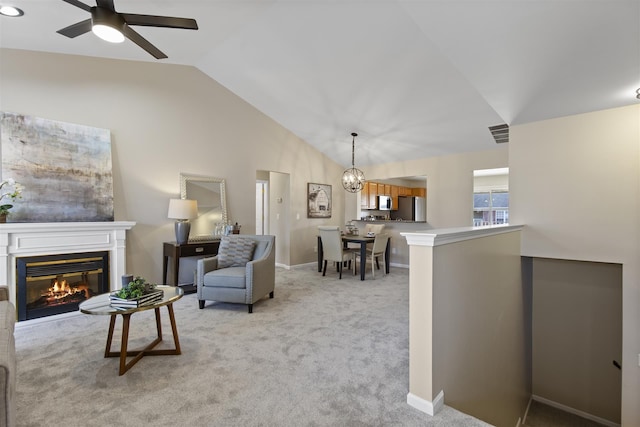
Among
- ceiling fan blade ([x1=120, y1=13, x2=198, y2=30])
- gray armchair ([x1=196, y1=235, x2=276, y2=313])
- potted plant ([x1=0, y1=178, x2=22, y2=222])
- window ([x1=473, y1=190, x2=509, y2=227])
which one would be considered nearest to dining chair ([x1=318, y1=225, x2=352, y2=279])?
Answer: gray armchair ([x1=196, y1=235, x2=276, y2=313])

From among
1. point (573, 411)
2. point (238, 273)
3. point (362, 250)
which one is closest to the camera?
point (238, 273)

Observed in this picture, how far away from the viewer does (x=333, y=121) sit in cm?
528

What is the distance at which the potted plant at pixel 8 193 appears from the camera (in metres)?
2.95

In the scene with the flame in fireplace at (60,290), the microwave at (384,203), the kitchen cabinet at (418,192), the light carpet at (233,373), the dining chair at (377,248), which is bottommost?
the light carpet at (233,373)

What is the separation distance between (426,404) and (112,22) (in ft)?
10.4

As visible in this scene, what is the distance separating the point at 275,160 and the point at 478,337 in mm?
4501

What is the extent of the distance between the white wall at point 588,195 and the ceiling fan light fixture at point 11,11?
5.38 m

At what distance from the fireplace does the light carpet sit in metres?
0.17

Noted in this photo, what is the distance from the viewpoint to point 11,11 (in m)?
2.61

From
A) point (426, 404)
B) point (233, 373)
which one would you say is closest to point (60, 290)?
point (233, 373)

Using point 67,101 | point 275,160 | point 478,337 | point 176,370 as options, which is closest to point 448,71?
point 478,337

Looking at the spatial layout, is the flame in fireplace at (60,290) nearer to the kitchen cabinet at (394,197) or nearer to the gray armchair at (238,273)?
the gray armchair at (238,273)

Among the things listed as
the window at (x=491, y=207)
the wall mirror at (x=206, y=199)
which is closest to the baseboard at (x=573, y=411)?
the window at (x=491, y=207)

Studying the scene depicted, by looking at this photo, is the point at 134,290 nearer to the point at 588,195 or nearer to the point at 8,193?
the point at 8,193
